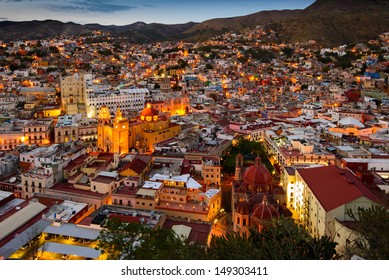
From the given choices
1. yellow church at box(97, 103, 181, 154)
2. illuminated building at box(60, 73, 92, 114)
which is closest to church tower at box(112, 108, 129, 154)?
yellow church at box(97, 103, 181, 154)

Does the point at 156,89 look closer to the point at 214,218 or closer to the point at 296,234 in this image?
the point at 214,218

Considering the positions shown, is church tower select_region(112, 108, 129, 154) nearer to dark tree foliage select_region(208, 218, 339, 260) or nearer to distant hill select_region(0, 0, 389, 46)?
dark tree foliage select_region(208, 218, 339, 260)

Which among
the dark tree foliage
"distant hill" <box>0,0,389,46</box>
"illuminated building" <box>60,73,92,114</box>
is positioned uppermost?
"distant hill" <box>0,0,389,46</box>

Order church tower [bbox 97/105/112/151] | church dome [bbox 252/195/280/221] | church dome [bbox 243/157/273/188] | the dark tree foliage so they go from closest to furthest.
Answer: the dark tree foliage, church dome [bbox 252/195/280/221], church dome [bbox 243/157/273/188], church tower [bbox 97/105/112/151]

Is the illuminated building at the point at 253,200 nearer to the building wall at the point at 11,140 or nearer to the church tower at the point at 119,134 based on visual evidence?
the church tower at the point at 119,134

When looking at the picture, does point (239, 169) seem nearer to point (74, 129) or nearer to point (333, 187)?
point (333, 187)

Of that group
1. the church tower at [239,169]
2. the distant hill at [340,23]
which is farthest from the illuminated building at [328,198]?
the distant hill at [340,23]
